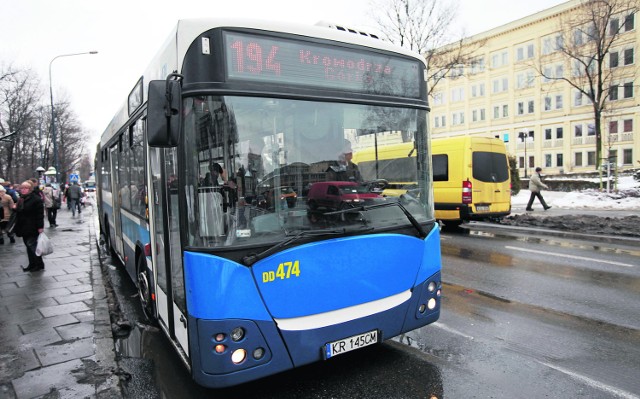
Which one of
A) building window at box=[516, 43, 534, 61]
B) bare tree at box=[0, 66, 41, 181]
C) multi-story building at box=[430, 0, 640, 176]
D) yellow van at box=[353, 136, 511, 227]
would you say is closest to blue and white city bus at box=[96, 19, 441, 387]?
yellow van at box=[353, 136, 511, 227]

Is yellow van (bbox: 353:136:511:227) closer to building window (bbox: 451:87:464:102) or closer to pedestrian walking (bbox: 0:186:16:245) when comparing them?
pedestrian walking (bbox: 0:186:16:245)

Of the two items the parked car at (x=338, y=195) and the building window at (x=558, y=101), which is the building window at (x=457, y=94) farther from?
the parked car at (x=338, y=195)

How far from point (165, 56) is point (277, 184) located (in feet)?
5.38

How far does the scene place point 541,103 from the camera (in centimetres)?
5712

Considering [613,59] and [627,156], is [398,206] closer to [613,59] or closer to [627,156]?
[613,59]

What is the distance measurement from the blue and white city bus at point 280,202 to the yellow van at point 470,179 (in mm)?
9508

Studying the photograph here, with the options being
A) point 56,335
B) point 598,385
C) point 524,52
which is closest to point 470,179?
point 598,385

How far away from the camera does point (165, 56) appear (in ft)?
13.1

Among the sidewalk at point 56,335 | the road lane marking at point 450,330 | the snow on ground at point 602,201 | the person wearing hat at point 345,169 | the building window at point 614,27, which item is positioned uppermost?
the building window at point 614,27

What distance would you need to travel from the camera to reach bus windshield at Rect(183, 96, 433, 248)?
329 cm

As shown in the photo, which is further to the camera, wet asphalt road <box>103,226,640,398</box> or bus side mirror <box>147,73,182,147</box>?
wet asphalt road <box>103,226,640,398</box>

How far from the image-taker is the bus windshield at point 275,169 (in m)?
3.29

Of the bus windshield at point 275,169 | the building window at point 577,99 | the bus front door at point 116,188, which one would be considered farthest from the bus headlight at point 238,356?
the building window at point 577,99

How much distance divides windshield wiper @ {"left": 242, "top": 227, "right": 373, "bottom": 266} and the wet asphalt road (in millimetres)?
1361
